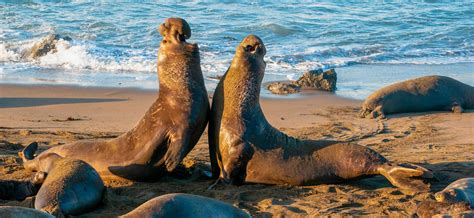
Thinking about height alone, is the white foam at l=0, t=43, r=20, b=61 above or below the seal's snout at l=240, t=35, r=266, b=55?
below

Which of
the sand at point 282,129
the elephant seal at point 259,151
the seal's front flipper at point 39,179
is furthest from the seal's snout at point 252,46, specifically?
the seal's front flipper at point 39,179

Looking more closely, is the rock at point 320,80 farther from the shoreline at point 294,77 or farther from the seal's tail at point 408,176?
the seal's tail at point 408,176

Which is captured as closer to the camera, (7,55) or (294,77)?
(294,77)

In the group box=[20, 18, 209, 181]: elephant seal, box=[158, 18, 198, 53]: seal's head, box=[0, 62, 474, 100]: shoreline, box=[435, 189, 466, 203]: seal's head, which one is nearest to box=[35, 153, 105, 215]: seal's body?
box=[20, 18, 209, 181]: elephant seal

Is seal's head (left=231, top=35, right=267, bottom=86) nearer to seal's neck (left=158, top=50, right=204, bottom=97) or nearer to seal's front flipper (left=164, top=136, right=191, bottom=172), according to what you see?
seal's neck (left=158, top=50, right=204, bottom=97)

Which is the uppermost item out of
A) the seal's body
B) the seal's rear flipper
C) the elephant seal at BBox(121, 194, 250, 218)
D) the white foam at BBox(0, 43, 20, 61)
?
the elephant seal at BBox(121, 194, 250, 218)

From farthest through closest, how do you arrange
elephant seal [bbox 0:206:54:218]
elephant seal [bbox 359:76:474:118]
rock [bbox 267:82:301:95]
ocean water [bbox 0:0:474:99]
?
ocean water [bbox 0:0:474:99] < rock [bbox 267:82:301:95] < elephant seal [bbox 359:76:474:118] < elephant seal [bbox 0:206:54:218]

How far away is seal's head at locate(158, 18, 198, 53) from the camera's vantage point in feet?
25.1

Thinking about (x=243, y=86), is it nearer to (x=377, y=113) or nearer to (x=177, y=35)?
(x=177, y=35)

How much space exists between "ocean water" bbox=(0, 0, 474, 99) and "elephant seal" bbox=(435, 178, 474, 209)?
738 centimetres

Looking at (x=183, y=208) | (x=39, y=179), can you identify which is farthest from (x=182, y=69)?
(x=183, y=208)

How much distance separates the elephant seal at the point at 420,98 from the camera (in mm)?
12109

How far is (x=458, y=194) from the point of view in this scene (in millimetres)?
6227

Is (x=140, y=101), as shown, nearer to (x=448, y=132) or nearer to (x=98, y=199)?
(x=448, y=132)
